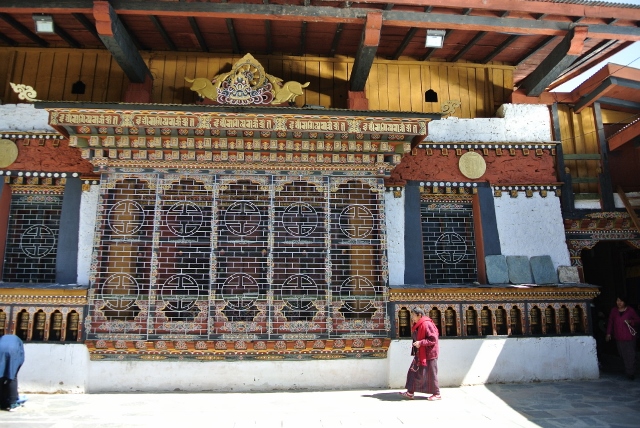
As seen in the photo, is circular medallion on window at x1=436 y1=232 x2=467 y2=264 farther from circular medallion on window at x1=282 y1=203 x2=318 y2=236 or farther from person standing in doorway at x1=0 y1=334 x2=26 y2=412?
person standing in doorway at x1=0 y1=334 x2=26 y2=412

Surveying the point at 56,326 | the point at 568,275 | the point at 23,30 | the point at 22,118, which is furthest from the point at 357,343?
the point at 23,30

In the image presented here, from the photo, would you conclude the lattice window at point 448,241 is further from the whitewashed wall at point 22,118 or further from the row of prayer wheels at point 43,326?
the whitewashed wall at point 22,118

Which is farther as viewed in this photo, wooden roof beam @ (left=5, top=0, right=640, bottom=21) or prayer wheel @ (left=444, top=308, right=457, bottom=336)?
prayer wheel @ (left=444, top=308, right=457, bottom=336)

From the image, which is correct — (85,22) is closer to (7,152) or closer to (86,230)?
(7,152)

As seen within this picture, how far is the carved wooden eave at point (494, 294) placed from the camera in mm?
6250

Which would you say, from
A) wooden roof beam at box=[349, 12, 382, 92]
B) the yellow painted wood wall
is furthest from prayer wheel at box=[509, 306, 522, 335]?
wooden roof beam at box=[349, 12, 382, 92]

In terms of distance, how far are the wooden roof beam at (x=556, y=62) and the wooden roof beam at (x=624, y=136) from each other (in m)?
1.32

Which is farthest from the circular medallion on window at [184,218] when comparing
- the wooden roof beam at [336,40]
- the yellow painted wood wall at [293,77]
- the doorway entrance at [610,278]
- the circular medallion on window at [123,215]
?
the doorway entrance at [610,278]

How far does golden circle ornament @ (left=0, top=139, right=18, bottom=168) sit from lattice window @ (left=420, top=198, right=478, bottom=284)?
5.81 meters

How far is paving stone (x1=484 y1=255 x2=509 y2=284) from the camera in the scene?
22.3 ft

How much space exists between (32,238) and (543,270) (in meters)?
7.17

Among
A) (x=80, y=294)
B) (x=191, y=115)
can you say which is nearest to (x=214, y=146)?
(x=191, y=115)

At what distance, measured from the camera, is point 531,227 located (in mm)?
7141

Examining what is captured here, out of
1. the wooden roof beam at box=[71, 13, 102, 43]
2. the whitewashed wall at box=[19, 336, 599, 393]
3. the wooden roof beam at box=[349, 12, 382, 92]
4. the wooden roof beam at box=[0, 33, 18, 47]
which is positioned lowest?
the whitewashed wall at box=[19, 336, 599, 393]
